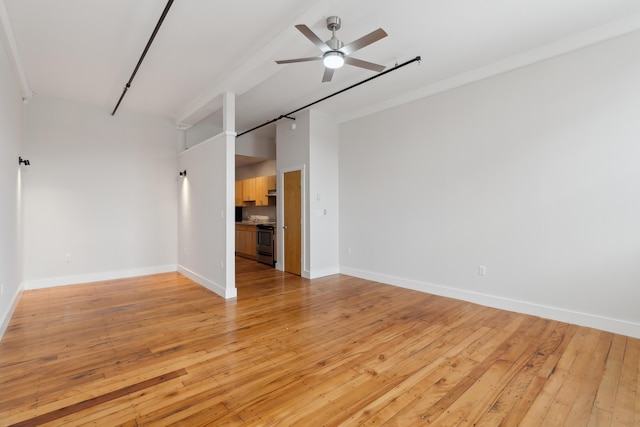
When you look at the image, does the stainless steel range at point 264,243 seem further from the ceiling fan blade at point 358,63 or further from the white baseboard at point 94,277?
the ceiling fan blade at point 358,63

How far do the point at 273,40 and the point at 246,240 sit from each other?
555 cm

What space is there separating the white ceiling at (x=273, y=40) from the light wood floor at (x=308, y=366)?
120 inches

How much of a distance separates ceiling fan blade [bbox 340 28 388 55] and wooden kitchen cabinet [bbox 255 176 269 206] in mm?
5733

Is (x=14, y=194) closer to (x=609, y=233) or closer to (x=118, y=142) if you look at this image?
(x=118, y=142)

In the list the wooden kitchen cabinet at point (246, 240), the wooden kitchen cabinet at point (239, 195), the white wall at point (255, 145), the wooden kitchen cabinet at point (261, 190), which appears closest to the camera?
the white wall at point (255, 145)

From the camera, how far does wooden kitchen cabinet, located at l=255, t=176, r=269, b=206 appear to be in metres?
8.22

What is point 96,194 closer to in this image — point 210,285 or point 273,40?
point 210,285

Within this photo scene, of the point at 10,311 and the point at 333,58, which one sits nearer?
the point at 333,58

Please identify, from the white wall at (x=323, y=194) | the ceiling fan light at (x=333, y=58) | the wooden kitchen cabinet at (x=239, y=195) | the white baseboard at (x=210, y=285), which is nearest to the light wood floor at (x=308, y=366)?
the white baseboard at (x=210, y=285)

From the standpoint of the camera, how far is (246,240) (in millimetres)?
8008

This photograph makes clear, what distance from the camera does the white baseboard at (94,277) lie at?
16.5 ft

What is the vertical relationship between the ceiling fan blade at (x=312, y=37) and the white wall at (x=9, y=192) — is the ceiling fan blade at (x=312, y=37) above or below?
above

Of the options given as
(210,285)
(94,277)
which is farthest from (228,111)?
(94,277)

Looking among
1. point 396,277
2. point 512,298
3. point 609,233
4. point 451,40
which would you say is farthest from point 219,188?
point 609,233
